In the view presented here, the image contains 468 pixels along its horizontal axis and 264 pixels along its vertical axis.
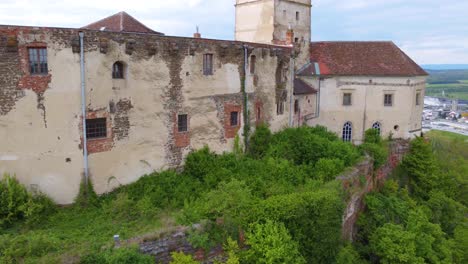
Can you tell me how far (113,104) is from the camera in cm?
1728

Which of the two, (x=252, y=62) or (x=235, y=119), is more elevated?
(x=252, y=62)

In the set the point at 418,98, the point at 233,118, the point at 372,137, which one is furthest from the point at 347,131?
the point at 233,118

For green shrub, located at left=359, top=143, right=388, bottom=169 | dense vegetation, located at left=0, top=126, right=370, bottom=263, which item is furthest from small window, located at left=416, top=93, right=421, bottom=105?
dense vegetation, located at left=0, top=126, right=370, bottom=263

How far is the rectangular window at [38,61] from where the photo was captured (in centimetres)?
1528

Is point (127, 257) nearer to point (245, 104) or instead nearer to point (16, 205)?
point (16, 205)

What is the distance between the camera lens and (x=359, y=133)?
31859 millimetres

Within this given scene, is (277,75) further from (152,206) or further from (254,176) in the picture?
(152,206)

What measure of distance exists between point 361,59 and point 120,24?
63.7 feet

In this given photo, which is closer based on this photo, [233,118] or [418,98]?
[233,118]

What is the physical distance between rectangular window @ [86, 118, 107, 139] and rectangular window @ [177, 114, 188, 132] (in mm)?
3816

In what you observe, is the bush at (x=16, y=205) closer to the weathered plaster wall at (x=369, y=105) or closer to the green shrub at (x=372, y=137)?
the weathered plaster wall at (x=369, y=105)

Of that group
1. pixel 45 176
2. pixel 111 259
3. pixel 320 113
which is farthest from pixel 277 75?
pixel 111 259

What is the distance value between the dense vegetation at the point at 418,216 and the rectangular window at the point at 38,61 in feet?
48.1

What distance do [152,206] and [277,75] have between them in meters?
12.5
